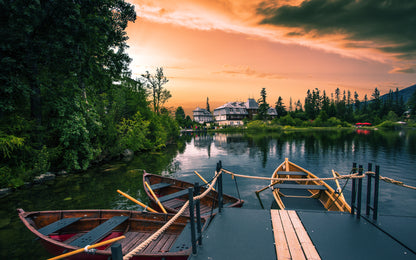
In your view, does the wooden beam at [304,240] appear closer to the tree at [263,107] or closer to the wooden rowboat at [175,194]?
the wooden rowboat at [175,194]

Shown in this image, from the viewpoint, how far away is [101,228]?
5.88 metres

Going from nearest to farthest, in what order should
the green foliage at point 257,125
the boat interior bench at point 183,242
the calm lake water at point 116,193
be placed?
the boat interior bench at point 183,242, the calm lake water at point 116,193, the green foliage at point 257,125

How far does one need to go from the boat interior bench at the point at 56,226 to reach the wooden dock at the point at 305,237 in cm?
486

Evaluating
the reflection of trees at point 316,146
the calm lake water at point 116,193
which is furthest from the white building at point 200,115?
the calm lake water at point 116,193

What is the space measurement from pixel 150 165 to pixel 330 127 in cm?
8288

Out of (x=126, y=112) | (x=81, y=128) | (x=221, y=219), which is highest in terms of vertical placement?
(x=126, y=112)

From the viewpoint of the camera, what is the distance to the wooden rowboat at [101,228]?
5.25m

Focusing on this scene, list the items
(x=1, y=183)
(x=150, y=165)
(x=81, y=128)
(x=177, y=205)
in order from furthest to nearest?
(x=150, y=165) → (x=81, y=128) → (x=1, y=183) → (x=177, y=205)

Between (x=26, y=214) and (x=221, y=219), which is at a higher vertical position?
(x=221, y=219)

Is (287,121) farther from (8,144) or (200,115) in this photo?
(8,144)

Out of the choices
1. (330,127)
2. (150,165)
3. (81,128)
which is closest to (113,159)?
(150,165)

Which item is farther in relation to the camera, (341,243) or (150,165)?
(150,165)

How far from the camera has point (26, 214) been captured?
628 centimetres

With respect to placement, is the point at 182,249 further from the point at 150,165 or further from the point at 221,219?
the point at 150,165
